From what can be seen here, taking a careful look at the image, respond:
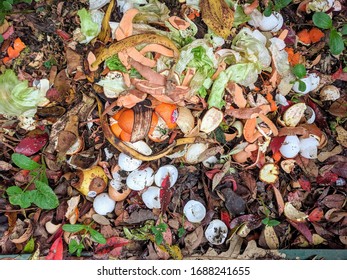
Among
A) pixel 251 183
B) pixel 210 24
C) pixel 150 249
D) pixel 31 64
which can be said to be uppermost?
pixel 210 24

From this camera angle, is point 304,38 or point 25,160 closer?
point 25,160

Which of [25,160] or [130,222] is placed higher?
[25,160]

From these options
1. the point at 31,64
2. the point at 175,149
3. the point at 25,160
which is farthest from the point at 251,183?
the point at 31,64

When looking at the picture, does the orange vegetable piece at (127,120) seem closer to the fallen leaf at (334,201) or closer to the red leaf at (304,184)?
the red leaf at (304,184)

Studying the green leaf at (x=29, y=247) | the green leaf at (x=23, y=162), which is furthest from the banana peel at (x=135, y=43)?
the green leaf at (x=29, y=247)

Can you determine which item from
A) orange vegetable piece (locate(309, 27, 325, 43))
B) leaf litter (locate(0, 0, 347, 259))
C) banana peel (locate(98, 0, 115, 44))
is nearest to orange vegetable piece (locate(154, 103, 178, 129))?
leaf litter (locate(0, 0, 347, 259))

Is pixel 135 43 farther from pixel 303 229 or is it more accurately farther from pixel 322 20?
pixel 303 229

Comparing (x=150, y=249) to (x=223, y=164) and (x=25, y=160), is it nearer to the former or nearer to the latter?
(x=223, y=164)
